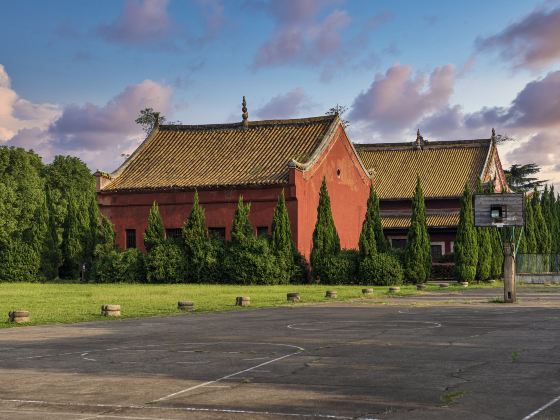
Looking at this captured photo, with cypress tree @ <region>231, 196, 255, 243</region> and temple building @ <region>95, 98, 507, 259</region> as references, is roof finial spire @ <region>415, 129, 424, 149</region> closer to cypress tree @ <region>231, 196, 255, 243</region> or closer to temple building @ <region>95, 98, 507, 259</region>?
→ temple building @ <region>95, 98, 507, 259</region>

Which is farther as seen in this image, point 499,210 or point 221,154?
point 221,154

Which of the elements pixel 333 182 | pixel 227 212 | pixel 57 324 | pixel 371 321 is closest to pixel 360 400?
pixel 371 321

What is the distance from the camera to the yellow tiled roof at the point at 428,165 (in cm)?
5844

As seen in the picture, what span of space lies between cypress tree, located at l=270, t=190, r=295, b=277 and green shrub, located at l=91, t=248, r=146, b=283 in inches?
275

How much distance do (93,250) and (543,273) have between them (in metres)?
25.6

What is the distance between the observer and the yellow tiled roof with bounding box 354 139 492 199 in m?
58.4

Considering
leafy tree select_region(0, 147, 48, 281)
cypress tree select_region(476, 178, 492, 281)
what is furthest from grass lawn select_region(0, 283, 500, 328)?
leafy tree select_region(0, 147, 48, 281)

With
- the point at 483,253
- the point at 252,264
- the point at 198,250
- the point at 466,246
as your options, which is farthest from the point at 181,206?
the point at 483,253

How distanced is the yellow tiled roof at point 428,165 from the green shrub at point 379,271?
62.0ft

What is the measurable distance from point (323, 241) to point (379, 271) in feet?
11.1

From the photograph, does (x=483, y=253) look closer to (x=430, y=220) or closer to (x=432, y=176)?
(x=430, y=220)

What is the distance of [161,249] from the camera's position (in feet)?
132

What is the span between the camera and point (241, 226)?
131 ft

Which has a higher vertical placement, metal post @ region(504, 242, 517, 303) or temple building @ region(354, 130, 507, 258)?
temple building @ region(354, 130, 507, 258)
